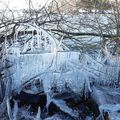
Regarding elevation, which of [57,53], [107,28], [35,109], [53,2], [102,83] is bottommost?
[35,109]

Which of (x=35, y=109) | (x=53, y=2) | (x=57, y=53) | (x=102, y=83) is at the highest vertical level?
(x=53, y=2)

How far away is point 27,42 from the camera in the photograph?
504 centimetres

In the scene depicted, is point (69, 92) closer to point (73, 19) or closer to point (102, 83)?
point (102, 83)

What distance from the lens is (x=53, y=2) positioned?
508cm

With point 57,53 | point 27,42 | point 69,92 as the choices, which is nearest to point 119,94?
point 69,92

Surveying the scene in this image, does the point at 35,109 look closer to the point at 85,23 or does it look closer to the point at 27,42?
the point at 27,42

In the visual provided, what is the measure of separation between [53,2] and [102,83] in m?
1.36

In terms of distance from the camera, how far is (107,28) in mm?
5207

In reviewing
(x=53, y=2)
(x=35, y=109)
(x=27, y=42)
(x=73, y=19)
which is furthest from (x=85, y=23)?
(x=35, y=109)

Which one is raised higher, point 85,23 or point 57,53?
point 85,23

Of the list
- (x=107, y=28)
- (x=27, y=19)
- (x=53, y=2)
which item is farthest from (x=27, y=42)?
(x=107, y=28)

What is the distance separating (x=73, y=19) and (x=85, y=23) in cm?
18

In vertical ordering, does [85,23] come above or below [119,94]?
above

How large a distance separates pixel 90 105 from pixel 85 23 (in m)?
1.17
